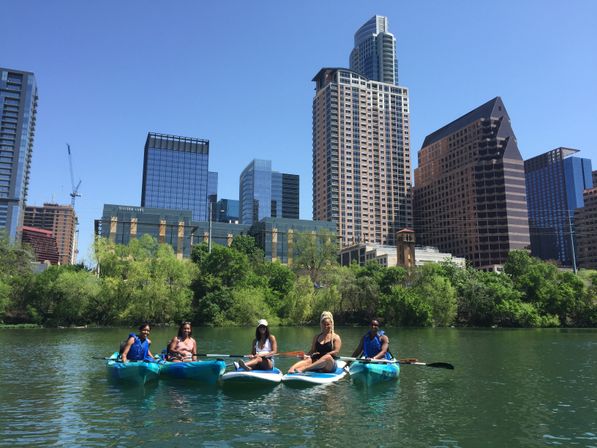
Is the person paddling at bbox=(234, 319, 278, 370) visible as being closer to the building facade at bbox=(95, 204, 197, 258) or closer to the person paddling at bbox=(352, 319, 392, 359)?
the person paddling at bbox=(352, 319, 392, 359)

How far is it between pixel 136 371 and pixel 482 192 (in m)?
164

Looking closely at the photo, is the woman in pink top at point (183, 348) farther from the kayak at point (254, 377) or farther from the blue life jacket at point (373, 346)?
the blue life jacket at point (373, 346)

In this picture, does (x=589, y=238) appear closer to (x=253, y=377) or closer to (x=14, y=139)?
(x=253, y=377)

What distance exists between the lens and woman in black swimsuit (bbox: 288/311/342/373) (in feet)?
57.2

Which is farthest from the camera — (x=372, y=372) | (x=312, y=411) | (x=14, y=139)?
(x=14, y=139)

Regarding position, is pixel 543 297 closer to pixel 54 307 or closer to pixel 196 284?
pixel 196 284

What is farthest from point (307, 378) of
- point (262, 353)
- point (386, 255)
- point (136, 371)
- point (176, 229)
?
point (176, 229)

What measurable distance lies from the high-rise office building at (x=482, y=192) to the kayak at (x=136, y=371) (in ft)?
481

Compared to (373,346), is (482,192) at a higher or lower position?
higher

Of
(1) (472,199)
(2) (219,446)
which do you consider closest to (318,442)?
(2) (219,446)

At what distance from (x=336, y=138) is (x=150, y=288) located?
144m

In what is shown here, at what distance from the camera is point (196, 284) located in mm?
74000

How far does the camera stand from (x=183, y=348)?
66.0 feet

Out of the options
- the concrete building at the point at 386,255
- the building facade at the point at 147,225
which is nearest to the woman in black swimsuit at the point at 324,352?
Result: the concrete building at the point at 386,255
